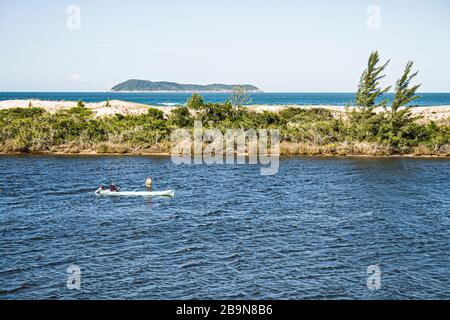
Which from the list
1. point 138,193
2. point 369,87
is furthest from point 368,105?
point 138,193

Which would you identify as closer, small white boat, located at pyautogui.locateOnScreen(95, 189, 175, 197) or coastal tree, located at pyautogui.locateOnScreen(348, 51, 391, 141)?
small white boat, located at pyautogui.locateOnScreen(95, 189, 175, 197)

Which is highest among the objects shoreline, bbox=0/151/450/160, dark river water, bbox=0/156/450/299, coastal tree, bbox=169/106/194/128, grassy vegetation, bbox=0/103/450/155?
coastal tree, bbox=169/106/194/128

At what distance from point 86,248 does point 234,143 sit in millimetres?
37089

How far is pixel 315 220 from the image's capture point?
31.6 meters

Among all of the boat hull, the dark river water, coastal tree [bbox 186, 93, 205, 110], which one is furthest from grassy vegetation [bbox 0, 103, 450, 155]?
the boat hull

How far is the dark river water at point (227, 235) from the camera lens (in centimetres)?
2117

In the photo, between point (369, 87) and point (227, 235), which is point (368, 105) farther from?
point (227, 235)

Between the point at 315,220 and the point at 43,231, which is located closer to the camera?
the point at 43,231

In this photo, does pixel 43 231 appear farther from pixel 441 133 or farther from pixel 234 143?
pixel 441 133

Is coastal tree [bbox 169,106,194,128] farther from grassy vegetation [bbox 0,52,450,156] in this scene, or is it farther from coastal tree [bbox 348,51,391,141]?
coastal tree [bbox 348,51,391,141]

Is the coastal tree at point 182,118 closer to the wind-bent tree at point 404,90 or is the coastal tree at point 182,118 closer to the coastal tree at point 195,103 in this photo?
the coastal tree at point 195,103

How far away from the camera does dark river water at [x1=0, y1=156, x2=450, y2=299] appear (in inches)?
834
